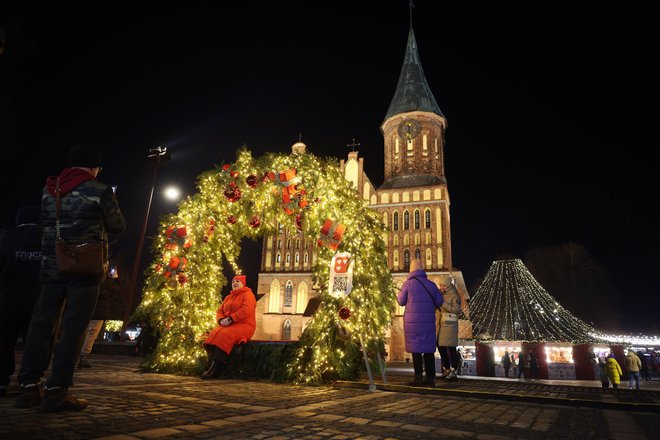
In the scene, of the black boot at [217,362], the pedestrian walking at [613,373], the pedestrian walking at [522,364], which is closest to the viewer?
the black boot at [217,362]

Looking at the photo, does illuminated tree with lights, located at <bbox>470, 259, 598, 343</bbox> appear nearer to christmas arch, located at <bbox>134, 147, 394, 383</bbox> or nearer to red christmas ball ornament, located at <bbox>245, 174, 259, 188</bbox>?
christmas arch, located at <bbox>134, 147, 394, 383</bbox>

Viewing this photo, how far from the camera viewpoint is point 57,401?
3.23m

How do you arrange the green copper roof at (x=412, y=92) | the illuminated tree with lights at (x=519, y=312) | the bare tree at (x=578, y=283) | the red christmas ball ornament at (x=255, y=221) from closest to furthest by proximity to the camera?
the red christmas ball ornament at (x=255, y=221) < the illuminated tree with lights at (x=519, y=312) < the bare tree at (x=578, y=283) < the green copper roof at (x=412, y=92)

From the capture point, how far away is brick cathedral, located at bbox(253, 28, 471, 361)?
3706cm

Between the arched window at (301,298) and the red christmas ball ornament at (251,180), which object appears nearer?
the red christmas ball ornament at (251,180)

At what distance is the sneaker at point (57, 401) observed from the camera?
3.21m

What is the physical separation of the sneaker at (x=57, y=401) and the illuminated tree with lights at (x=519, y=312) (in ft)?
73.9

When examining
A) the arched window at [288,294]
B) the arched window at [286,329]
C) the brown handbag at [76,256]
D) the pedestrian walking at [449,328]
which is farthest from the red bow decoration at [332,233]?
the arched window at [286,329]

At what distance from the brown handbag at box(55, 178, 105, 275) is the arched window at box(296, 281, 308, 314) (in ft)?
121

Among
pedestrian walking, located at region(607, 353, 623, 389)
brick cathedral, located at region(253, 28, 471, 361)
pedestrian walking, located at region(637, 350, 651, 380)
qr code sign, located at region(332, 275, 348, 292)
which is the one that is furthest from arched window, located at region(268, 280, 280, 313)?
qr code sign, located at region(332, 275, 348, 292)

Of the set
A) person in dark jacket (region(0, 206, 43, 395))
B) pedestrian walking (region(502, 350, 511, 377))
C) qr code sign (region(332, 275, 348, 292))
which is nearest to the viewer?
person in dark jacket (region(0, 206, 43, 395))

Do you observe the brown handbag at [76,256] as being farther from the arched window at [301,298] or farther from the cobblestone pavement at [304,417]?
the arched window at [301,298]

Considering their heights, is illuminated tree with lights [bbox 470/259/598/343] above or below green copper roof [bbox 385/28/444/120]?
below

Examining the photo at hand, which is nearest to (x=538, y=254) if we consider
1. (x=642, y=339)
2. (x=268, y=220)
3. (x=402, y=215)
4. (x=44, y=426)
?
(x=642, y=339)
